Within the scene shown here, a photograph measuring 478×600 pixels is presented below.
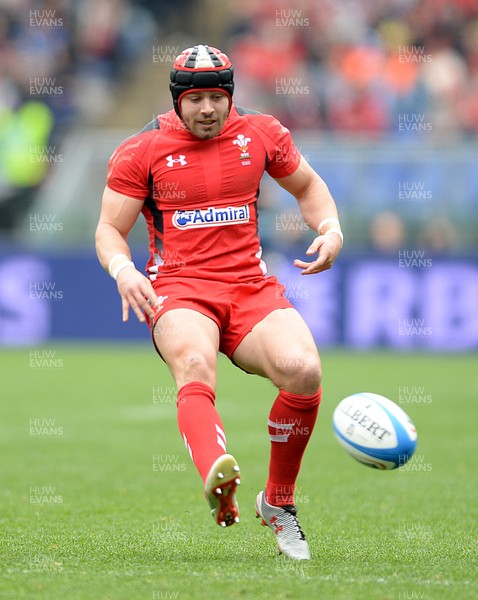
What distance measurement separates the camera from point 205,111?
5617 mm

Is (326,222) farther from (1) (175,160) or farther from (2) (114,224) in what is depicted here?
(2) (114,224)

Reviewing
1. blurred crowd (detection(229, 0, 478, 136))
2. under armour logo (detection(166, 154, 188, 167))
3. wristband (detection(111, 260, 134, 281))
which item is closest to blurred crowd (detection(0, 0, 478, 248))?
blurred crowd (detection(229, 0, 478, 136))

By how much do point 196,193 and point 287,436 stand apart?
4.01 feet

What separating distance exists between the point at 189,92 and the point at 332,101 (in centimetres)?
1418

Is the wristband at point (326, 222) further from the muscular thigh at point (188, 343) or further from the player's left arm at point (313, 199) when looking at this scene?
the muscular thigh at point (188, 343)

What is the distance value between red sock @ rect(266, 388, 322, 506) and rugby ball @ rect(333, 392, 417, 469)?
239 millimetres

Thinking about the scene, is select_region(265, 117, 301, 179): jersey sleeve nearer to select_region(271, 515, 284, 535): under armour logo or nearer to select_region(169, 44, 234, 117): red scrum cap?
select_region(169, 44, 234, 117): red scrum cap

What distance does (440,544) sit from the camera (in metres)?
5.86

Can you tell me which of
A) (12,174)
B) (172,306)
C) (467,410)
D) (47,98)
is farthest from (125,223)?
(47,98)

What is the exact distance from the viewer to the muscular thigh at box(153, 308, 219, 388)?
5.33 m

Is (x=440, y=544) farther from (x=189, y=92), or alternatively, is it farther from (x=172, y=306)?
(x=189, y=92)

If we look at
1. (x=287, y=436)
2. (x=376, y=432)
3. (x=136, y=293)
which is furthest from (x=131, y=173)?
(x=376, y=432)

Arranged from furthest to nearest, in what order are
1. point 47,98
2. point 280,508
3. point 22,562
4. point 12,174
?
point 47,98
point 12,174
point 280,508
point 22,562

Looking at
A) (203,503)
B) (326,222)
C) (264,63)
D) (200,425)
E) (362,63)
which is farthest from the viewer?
(264,63)
